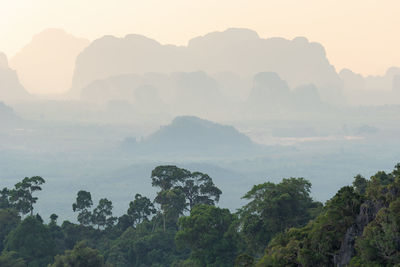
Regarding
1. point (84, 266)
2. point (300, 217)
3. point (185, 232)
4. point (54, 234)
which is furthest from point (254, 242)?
point (54, 234)

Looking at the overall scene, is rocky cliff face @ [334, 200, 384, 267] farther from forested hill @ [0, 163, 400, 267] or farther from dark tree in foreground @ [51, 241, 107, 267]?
dark tree in foreground @ [51, 241, 107, 267]

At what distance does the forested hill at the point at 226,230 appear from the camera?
33.3 meters

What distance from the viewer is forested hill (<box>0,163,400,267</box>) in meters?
33.3

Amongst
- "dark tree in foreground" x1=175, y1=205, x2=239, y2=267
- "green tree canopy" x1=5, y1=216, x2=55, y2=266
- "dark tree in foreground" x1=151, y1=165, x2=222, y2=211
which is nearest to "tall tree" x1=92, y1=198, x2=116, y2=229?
"dark tree in foreground" x1=151, y1=165, x2=222, y2=211

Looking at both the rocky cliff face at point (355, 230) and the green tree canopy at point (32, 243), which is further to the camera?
the green tree canopy at point (32, 243)

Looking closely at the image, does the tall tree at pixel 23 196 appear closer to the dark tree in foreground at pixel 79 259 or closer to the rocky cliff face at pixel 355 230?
the dark tree in foreground at pixel 79 259

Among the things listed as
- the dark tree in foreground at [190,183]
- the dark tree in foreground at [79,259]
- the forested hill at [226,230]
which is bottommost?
the dark tree in foreground at [79,259]

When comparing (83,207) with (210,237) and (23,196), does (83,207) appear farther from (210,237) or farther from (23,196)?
(210,237)

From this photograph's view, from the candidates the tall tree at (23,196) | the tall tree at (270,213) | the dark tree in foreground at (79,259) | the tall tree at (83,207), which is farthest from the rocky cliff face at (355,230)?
the tall tree at (23,196)

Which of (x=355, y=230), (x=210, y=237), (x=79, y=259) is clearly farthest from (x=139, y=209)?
(x=355, y=230)

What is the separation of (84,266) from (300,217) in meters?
22.4

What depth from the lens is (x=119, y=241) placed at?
80.1 metres

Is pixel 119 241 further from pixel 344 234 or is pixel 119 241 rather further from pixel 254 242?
pixel 344 234

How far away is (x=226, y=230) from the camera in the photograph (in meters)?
63.3
